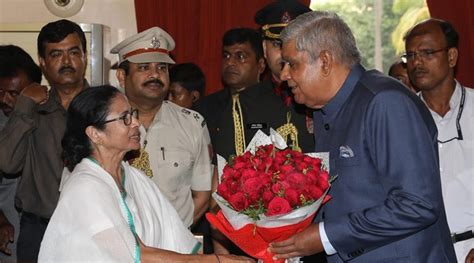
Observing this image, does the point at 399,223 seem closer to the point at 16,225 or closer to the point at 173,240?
the point at 173,240

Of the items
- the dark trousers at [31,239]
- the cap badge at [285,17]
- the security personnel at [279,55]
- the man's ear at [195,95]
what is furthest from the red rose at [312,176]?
the man's ear at [195,95]

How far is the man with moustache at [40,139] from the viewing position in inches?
165

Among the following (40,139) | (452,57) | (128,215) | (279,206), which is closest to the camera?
(279,206)

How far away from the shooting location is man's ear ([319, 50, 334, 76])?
2.90 meters

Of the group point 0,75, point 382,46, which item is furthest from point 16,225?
point 382,46

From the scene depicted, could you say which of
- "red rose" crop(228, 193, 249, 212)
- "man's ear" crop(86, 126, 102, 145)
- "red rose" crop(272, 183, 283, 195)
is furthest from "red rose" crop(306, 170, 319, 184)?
"man's ear" crop(86, 126, 102, 145)

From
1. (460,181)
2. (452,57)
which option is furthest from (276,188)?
(452,57)

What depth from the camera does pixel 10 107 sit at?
4.88 metres

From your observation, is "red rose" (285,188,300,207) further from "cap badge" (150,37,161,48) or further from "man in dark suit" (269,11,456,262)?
"cap badge" (150,37,161,48)

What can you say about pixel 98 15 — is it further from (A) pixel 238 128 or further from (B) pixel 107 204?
(B) pixel 107 204

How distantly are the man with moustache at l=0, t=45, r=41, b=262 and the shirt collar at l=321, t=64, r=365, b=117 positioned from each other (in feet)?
8.05

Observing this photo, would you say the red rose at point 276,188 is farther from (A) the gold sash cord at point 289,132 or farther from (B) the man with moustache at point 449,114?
(B) the man with moustache at point 449,114

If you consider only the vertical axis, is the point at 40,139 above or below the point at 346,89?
below

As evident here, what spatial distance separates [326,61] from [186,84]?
3063 millimetres
